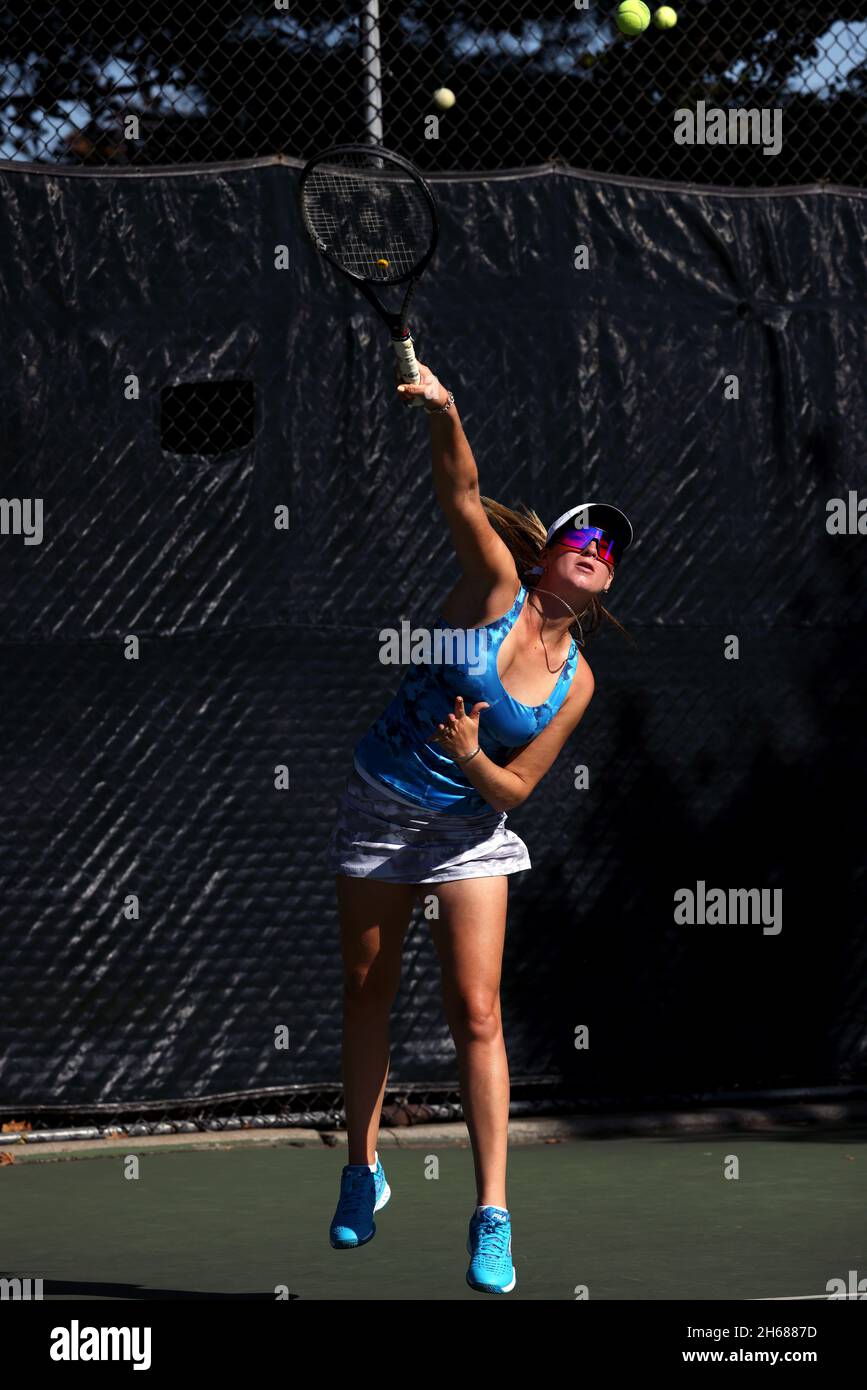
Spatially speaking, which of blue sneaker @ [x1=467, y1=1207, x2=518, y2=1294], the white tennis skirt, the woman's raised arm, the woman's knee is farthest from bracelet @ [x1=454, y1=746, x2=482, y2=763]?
blue sneaker @ [x1=467, y1=1207, x2=518, y2=1294]

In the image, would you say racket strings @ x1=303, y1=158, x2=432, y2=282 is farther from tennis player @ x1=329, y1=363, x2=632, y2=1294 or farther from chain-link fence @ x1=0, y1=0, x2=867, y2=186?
chain-link fence @ x1=0, y1=0, x2=867, y2=186

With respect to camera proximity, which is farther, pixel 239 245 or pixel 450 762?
pixel 239 245

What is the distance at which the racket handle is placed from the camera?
3928mm

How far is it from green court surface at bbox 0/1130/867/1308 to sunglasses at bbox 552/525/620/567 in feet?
5.07

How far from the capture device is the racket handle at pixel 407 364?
393 centimetres

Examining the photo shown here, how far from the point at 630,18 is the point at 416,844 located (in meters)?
3.99

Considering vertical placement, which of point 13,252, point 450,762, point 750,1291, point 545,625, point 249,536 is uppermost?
point 13,252

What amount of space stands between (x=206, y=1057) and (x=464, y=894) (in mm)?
2301

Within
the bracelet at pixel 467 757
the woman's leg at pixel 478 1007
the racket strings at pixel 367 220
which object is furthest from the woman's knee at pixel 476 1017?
the racket strings at pixel 367 220

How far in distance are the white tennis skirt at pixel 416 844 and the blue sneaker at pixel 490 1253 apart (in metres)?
0.69

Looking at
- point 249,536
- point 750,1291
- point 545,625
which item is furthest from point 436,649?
point 249,536

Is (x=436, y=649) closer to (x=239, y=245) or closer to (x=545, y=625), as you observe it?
(x=545, y=625)

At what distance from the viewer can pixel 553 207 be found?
22.3 feet

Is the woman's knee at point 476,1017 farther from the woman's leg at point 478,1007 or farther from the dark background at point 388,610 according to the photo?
the dark background at point 388,610
